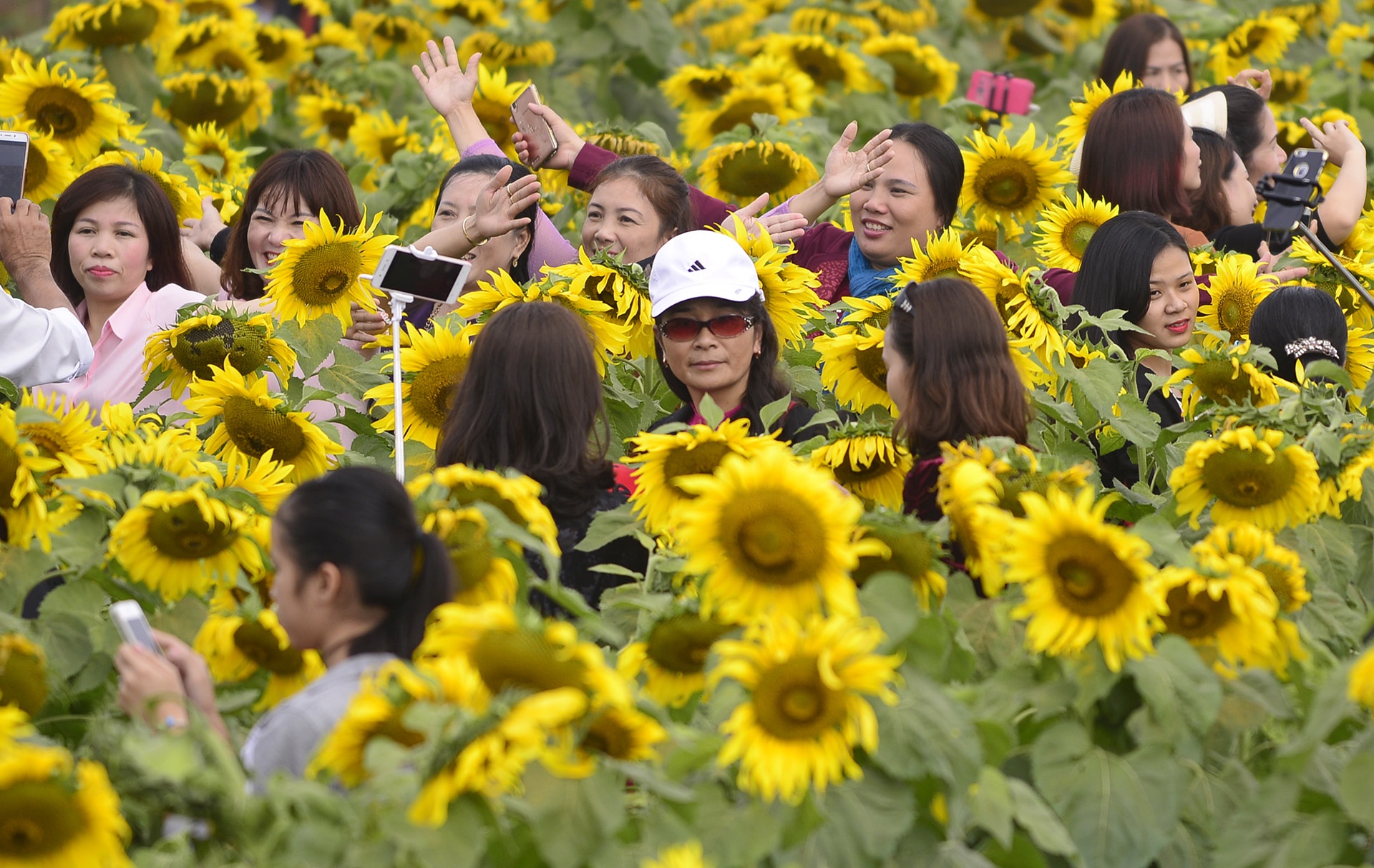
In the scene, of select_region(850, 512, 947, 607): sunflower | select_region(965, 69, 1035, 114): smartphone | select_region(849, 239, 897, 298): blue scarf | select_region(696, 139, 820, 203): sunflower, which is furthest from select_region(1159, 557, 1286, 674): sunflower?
select_region(965, 69, 1035, 114): smartphone

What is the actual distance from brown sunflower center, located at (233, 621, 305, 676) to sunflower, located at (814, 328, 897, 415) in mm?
1255

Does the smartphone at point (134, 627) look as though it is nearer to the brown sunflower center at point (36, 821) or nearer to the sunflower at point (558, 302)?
the brown sunflower center at point (36, 821)

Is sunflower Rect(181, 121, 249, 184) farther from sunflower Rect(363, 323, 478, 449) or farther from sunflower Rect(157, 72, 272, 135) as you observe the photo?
sunflower Rect(363, 323, 478, 449)

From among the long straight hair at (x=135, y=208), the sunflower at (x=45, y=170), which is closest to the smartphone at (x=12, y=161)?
the long straight hair at (x=135, y=208)

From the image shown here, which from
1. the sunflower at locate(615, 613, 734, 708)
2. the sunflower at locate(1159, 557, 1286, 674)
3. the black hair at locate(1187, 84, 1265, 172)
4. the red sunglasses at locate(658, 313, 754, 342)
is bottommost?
the black hair at locate(1187, 84, 1265, 172)

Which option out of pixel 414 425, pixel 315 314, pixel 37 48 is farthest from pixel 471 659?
pixel 37 48

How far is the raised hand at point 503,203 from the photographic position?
3.65 meters

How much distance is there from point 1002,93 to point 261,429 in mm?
3279

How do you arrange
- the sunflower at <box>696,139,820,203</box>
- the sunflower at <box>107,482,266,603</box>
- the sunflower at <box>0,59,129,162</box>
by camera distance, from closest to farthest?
the sunflower at <box>107,482,266,603</box>
the sunflower at <box>0,59,129,162</box>
the sunflower at <box>696,139,820,203</box>

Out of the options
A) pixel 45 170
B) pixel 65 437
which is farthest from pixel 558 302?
pixel 45 170

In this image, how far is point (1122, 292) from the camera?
360 centimetres

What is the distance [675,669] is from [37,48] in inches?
184

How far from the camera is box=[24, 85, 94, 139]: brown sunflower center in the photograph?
4691mm

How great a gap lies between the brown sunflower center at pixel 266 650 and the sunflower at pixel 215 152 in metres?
3.33
